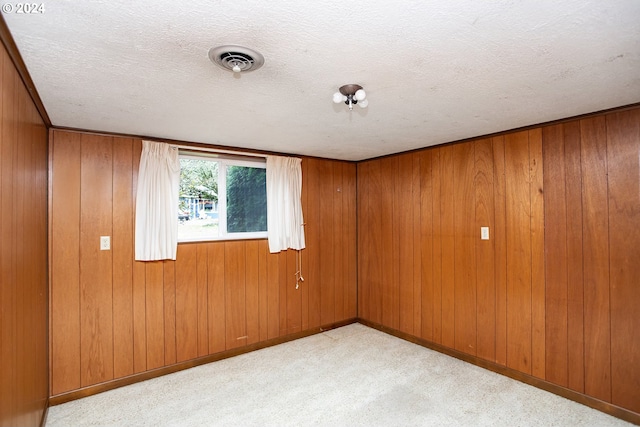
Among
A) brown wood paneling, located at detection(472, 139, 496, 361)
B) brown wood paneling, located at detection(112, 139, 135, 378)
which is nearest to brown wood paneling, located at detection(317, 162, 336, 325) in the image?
brown wood paneling, located at detection(472, 139, 496, 361)

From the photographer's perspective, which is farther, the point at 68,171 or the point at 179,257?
the point at 179,257

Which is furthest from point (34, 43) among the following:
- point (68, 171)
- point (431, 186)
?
point (431, 186)

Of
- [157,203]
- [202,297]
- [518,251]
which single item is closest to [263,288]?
[202,297]

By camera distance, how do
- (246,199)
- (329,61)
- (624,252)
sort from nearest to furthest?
(329,61) → (624,252) → (246,199)

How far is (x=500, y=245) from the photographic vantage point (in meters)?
3.12

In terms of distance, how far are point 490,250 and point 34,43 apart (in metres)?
3.57

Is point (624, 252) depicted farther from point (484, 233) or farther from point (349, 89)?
point (349, 89)

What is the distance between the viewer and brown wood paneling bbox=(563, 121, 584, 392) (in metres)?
2.61

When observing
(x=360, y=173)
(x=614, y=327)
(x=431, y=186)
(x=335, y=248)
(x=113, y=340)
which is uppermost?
(x=360, y=173)

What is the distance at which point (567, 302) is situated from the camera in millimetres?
2680

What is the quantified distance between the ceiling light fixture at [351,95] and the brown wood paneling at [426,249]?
1.98m

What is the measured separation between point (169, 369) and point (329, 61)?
10.2ft

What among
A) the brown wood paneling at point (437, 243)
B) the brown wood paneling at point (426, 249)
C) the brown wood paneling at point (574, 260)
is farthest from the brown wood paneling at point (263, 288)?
the brown wood paneling at point (574, 260)

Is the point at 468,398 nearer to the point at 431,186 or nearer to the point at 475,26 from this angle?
the point at 431,186
